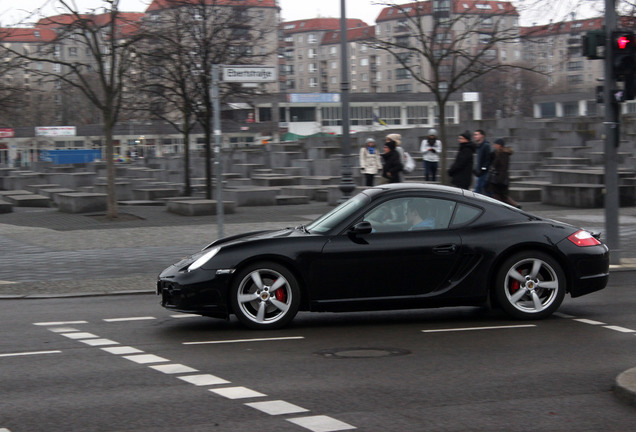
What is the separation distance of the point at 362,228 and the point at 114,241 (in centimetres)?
1009

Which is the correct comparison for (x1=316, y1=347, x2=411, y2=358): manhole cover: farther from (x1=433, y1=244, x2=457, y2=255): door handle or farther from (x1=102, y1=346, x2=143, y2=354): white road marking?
(x1=102, y1=346, x2=143, y2=354): white road marking

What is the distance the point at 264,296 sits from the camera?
8633 mm

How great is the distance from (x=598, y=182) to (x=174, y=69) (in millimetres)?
13066

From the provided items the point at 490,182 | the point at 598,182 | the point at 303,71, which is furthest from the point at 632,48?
the point at 303,71

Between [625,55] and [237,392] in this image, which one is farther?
[625,55]

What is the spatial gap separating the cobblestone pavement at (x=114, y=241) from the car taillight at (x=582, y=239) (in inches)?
183

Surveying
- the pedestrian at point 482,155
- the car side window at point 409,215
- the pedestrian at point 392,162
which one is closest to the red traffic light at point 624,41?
the car side window at point 409,215

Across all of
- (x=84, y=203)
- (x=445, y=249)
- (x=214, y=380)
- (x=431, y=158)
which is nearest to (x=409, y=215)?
(x=445, y=249)

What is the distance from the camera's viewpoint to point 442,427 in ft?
17.6

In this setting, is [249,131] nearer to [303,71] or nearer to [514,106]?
[514,106]

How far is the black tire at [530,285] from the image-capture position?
29.0ft

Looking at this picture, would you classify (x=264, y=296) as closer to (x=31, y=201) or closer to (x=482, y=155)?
(x=482, y=155)

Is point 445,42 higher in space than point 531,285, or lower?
higher

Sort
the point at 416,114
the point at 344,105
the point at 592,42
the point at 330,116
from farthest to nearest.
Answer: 1. the point at 330,116
2. the point at 416,114
3. the point at 344,105
4. the point at 592,42
